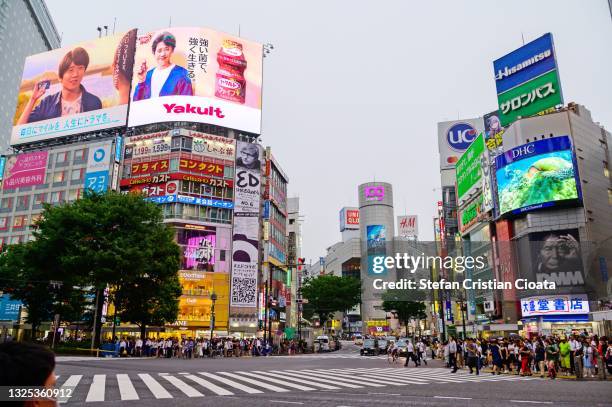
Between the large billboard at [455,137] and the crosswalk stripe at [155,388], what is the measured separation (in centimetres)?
7163

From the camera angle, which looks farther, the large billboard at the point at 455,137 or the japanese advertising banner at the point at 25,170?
the large billboard at the point at 455,137

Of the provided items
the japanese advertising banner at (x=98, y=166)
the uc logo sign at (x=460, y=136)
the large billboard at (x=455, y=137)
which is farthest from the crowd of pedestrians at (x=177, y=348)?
the uc logo sign at (x=460, y=136)

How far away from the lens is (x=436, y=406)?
1013 cm

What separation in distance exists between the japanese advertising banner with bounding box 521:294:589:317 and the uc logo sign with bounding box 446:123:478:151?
1613 inches

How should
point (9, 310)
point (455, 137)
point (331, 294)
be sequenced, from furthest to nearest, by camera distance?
1. point (455, 137)
2. point (331, 294)
3. point (9, 310)

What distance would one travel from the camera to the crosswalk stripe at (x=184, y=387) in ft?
38.6

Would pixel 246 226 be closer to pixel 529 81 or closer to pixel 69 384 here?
pixel 529 81

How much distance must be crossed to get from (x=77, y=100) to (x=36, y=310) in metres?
37.4

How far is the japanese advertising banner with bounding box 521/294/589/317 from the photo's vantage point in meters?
43.2

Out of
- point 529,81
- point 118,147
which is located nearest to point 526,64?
point 529,81

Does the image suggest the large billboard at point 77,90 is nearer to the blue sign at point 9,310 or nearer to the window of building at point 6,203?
the window of building at point 6,203

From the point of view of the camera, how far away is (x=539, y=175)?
45750mm

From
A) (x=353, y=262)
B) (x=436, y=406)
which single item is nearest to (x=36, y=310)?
(x=436, y=406)

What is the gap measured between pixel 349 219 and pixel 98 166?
12151 centimetres
